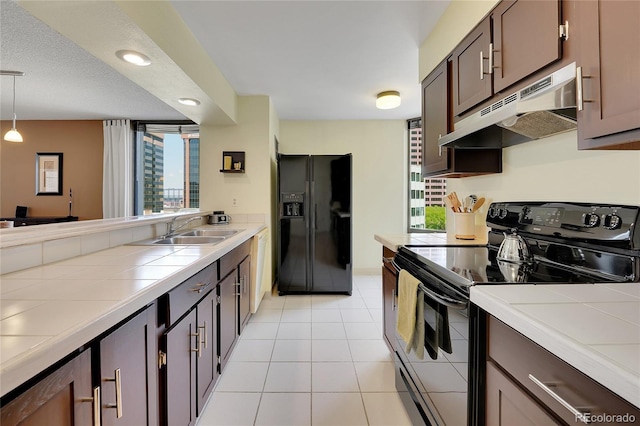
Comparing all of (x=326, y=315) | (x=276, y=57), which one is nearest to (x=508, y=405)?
(x=326, y=315)

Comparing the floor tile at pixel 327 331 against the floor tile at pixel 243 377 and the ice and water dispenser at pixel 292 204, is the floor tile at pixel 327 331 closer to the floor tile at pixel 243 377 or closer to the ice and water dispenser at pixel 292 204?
the floor tile at pixel 243 377

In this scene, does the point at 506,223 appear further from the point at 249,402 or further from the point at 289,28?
the point at 289,28

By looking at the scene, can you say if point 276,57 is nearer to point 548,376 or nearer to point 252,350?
point 252,350

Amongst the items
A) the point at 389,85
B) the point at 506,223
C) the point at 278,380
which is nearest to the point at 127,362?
the point at 278,380

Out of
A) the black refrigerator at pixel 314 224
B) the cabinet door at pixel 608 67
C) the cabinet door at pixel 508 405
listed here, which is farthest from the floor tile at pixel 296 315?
the cabinet door at pixel 608 67

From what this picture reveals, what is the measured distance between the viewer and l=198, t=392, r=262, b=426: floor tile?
160cm

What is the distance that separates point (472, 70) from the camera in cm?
164

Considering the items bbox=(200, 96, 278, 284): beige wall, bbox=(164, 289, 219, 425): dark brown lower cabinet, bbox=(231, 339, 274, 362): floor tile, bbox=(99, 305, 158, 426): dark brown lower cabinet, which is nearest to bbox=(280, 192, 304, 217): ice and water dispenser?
bbox=(200, 96, 278, 284): beige wall

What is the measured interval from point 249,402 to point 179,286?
0.97 meters

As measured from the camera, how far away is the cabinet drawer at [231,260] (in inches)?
74.1

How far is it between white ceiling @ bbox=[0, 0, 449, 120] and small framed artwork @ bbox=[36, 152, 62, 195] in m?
0.78

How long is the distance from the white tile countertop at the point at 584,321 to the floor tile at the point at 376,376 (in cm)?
128

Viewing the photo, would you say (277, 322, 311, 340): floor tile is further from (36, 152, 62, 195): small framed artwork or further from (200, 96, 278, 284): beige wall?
(36, 152, 62, 195): small framed artwork

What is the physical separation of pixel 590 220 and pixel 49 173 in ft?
21.8
